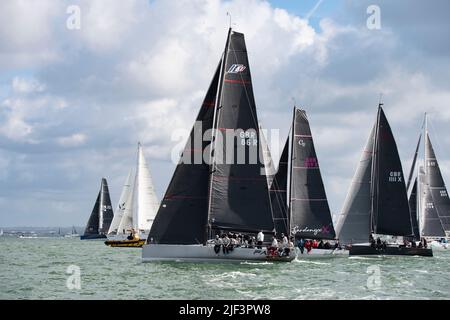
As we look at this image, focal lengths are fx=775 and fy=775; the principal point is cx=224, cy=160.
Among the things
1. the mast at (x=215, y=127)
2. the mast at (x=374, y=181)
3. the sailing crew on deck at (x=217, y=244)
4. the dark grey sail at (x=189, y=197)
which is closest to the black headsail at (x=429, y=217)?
the mast at (x=374, y=181)

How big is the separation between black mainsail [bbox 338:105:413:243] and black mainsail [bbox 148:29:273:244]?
61.0 ft

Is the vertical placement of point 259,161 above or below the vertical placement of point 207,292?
above

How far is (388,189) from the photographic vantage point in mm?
63594

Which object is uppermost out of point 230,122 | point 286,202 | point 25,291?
point 230,122

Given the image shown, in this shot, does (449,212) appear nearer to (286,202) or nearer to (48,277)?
(286,202)

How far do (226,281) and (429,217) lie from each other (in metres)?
53.3

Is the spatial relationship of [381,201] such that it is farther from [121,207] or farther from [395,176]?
[121,207]

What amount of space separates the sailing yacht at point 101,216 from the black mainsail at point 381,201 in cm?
6039

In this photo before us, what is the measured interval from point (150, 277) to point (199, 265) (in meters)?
5.79

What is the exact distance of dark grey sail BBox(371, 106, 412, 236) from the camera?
63.4m

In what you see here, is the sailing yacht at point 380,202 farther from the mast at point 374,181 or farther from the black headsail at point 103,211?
the black headsail at point 103,211

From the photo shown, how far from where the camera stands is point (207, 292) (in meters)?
31.6
